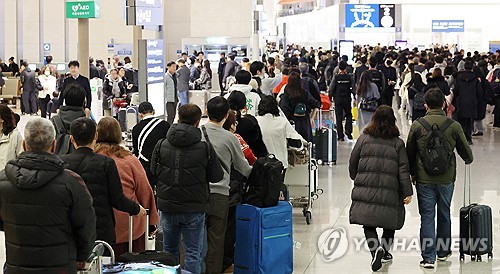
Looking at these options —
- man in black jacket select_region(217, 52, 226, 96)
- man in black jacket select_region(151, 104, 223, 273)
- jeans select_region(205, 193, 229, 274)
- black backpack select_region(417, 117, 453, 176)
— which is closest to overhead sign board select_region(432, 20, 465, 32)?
man in black jacket select_region(217, 52, 226, 96)

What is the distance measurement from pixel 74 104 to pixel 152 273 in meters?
4.02

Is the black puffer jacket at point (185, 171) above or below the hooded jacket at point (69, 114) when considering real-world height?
below

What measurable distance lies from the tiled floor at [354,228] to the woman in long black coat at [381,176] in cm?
64

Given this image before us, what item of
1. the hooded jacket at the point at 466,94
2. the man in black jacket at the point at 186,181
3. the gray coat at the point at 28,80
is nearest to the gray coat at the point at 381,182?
the man in black jacket at the point at 186,181

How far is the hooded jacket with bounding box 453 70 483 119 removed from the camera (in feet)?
58.5

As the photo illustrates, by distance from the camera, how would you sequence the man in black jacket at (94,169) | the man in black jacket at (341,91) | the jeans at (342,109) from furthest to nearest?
the jeans at (342,109) → the man in black jacket at (341,91) → the man in black jacket at (94,169)

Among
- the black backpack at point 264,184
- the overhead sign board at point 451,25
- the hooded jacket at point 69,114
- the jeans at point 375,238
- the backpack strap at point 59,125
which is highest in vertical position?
the overhead sign board at point 451,25

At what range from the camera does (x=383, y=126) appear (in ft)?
26.1

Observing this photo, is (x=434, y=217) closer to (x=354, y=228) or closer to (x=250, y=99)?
(x=354, y=228)

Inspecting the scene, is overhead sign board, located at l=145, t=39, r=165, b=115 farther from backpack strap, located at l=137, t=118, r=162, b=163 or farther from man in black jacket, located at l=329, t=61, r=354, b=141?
man in black jacket, located at l=329, t=61, r=354, b=141

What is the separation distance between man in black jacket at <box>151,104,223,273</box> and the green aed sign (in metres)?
16.1

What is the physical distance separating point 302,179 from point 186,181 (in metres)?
4.06

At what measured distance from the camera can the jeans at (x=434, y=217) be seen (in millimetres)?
8234

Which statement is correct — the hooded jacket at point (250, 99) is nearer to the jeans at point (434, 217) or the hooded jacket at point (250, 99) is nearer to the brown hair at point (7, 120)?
the jeans at point (434, 217)
